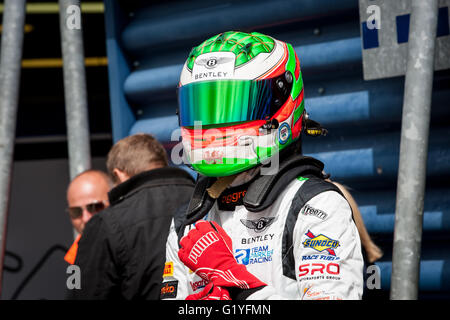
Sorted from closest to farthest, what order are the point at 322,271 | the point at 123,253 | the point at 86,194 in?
the point at 322,271, the point at 123,253, the point at 86,194

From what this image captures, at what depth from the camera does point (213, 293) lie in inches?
75.9

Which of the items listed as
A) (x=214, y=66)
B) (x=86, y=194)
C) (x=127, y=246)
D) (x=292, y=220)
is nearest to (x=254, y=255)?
(x=292, y=220)

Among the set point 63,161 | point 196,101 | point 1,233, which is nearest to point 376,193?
point 196,101

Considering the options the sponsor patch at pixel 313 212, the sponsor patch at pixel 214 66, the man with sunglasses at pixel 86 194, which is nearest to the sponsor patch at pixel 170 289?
the sponsor patch at pixel 313 212

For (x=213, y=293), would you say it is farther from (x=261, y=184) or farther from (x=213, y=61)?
(x=213, y=61)

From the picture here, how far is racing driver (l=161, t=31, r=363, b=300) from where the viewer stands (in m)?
1.91

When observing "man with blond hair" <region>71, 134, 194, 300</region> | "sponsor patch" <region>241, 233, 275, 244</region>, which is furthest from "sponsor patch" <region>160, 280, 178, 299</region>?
"man with blond hair" <region>71, 134, 194, 300</region>

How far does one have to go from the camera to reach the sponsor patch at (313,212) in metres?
1.92

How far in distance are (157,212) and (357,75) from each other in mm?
1171

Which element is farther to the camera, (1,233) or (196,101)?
(1,233)

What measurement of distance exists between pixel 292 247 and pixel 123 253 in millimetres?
1259

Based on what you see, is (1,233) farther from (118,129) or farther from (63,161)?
(63,161)

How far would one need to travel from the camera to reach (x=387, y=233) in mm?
3078
